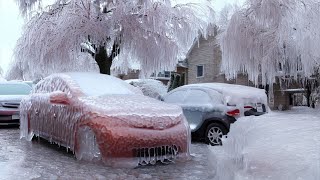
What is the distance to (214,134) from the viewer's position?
8.84m

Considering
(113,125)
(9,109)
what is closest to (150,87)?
(9,109)

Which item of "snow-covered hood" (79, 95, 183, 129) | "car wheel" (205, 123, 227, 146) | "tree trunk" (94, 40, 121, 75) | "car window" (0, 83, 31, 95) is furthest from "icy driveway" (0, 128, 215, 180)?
"tree trunk" (94, 40, 121, 75)

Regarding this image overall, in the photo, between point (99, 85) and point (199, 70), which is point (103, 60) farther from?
point (199, 70)

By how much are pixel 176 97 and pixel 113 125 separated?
4365 mm

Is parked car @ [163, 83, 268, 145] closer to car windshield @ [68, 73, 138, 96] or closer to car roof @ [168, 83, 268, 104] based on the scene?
car roof @ [168, 83, 268, 104]

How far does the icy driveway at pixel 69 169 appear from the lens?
17.5 feet

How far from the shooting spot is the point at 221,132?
864cm

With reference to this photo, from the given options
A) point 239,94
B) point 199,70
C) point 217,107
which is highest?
point 199,70

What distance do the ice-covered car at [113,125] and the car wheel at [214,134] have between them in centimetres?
232

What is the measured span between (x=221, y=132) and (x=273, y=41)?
27.1 ft

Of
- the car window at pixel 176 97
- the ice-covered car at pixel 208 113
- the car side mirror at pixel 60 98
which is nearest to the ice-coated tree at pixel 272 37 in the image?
the car window at pixel 176 97

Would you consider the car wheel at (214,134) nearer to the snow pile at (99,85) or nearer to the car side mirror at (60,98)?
the snow pile at (99,85)

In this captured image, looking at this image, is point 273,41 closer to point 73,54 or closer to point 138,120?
point 73,54

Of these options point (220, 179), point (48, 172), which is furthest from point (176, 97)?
point (220, 179)
